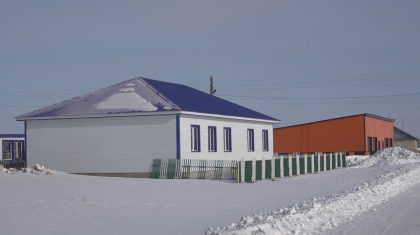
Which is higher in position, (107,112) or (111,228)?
(107,112)

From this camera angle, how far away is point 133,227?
10.9 m

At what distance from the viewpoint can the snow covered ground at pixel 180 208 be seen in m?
10.4

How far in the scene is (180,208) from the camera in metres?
14.0

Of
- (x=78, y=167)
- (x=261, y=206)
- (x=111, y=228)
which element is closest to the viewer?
(x=111, y=228)

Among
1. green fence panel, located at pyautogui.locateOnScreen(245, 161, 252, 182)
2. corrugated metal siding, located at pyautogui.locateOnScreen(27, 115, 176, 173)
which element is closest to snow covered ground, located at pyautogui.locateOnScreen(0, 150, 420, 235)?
green fence panel, located at pyautogui.locateOnScreen(245, 161, 252, 182)

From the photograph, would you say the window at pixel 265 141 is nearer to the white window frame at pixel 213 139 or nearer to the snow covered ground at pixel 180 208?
the white window frame at pixel 213 139

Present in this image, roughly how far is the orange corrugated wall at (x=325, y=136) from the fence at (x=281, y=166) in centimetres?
1407

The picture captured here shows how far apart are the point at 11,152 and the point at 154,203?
3854cm

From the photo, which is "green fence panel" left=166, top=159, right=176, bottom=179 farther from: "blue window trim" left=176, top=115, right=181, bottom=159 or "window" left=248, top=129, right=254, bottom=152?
"window" left=248, top=129, right=254, bottom=152

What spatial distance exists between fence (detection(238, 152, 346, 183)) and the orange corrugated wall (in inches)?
554

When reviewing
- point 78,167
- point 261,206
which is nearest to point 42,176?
point 78,167

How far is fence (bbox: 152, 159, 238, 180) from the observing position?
1017 inches

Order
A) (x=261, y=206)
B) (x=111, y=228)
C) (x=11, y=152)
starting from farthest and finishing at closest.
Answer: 1. (x=11, y=152)
2. (x=261, y=206)
3. (x=111, y=228)

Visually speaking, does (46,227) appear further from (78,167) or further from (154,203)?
(78,167)
